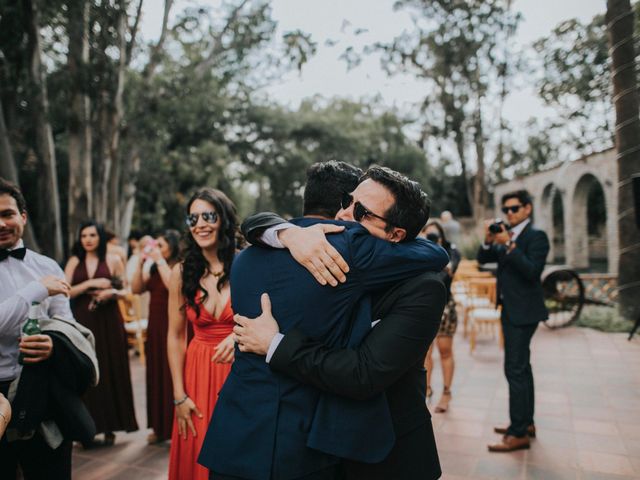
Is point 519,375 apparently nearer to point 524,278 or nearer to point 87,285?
point 524,278

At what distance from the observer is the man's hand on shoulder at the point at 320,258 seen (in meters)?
1.33

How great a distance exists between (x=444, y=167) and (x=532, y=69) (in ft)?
38.4

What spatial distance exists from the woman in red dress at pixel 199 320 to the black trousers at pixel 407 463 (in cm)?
87

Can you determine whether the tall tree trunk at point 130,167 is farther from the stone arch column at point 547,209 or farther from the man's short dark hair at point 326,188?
the stone arch column at point 547,209

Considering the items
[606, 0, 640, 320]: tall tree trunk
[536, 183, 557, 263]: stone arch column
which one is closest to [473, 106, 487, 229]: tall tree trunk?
[536, 183, 557, 263]: stone arch column

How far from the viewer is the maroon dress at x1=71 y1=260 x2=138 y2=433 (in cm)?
399

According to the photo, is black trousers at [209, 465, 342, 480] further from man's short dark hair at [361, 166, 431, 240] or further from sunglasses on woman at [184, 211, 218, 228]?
sunglasses on woman at [184, 211, 218, 228]

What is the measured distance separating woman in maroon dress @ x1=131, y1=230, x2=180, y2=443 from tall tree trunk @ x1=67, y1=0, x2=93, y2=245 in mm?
4399

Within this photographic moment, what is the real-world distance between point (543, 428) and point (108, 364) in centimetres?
377

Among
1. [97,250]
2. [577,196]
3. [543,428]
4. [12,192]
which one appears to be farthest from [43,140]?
[577,196]

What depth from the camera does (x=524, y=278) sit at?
11.8 ft

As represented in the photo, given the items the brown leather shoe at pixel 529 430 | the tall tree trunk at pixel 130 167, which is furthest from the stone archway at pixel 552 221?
the brown leather shoe at pixel 529 430

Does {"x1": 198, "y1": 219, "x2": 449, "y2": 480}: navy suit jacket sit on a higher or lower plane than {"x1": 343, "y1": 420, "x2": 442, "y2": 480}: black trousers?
higher

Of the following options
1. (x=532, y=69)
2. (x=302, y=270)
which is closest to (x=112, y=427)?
(x=302, y=270)
